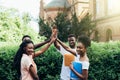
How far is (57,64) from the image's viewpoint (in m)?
9.32

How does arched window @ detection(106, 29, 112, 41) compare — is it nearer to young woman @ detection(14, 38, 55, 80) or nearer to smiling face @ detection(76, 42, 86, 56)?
young woman @ detection(14, 38, 55, 80)

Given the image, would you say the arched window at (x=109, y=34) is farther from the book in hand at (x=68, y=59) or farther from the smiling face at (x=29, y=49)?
the smiling face at (x=29, y=49)

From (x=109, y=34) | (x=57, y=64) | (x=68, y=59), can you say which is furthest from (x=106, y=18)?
(x=68, y=59)

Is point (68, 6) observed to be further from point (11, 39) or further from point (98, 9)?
point (11, 39)

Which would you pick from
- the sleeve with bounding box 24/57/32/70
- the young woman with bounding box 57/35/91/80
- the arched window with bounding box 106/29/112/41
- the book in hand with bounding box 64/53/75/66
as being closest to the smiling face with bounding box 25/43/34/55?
the sleeve with bounding box 24/57/32/70

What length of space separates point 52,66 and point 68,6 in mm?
40348

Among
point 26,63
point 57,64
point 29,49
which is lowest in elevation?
point 57,64

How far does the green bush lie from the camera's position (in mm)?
9273

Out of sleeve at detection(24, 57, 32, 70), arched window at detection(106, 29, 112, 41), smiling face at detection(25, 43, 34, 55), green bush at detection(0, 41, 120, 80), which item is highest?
smiling face at detection(25, 43, 34, 55)

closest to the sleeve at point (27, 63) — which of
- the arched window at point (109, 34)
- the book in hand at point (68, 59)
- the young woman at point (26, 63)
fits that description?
the young woman at point (26, 63)

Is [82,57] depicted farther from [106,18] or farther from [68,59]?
[106,18]

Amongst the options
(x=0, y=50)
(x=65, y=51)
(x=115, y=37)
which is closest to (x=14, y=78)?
(x=0, y=50)

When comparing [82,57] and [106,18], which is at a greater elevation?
[82,57]

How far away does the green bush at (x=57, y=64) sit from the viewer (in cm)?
927
